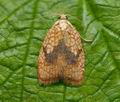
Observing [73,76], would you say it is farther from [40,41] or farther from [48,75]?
[40,41]

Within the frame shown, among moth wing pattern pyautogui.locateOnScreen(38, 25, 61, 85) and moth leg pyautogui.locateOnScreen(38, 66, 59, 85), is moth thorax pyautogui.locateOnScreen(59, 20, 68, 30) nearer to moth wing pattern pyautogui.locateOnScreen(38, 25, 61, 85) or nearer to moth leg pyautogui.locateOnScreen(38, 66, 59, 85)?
moth wing pattern pyautogui.locateOnScreen(38, 25, 61, 85)

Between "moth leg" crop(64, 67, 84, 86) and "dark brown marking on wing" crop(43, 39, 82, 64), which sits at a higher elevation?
"dark brown marking on wing" crop(43, 39, 82, 64)

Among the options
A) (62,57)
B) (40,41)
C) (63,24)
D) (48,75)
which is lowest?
(48,75)

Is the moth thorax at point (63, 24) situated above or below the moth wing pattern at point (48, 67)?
above

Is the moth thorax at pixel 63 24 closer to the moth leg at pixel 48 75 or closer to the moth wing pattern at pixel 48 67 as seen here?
the moth wing pattern at pixel 48 67

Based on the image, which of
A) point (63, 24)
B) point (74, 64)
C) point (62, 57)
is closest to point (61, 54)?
point (62, 57)

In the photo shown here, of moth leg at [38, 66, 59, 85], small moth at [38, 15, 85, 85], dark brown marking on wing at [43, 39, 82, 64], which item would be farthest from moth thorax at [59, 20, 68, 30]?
moth leg at [38, 66, 59, 85]

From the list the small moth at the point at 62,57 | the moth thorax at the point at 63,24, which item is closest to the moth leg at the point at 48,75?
the small moth at the point at 62,57
